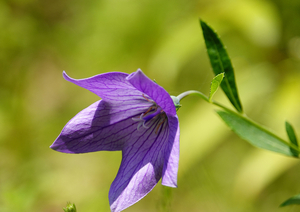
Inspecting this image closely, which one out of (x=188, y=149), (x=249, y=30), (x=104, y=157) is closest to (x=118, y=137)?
(x=188, y=149)

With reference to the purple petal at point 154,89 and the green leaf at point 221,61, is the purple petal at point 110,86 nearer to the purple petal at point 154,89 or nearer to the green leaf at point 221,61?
the purple petal at point 154,89

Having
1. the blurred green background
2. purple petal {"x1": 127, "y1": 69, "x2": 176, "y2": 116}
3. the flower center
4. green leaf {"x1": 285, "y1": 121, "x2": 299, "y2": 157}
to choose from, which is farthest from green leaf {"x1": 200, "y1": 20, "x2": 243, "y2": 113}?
the blurred green background

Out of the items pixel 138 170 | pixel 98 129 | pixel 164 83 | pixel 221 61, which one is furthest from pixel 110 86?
pixel 164 83

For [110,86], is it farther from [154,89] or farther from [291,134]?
[291,134]

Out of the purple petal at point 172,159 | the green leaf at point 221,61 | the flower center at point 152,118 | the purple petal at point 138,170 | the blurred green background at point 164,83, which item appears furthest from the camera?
the blurred green background at point 164,83

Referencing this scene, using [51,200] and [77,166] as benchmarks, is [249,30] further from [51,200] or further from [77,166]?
[51,200]

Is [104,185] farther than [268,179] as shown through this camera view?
Yes

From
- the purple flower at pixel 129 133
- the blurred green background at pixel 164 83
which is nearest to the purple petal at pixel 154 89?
the purple flower at pixel 129 133
